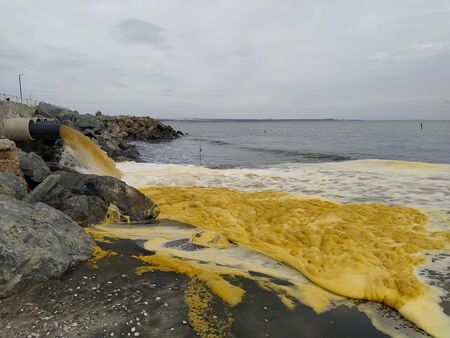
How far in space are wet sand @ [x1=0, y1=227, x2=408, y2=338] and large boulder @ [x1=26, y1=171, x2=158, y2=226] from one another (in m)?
2.91

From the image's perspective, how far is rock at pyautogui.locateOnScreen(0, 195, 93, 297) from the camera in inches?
172

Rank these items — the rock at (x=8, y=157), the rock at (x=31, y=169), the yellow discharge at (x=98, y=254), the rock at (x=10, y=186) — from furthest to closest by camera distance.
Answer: the rock at (x=31, y=169)
the rock at (x=8, y=157)
the rock at (x=10, y=186)
the yellow discharge at (x=98, y=254)

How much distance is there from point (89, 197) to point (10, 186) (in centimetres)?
165

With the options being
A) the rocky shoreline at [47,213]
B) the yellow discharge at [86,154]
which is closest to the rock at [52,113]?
the yellow discharge at [86,154]

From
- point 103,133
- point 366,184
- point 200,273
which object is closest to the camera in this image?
point 200,273

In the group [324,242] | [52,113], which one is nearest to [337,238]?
[324,242]

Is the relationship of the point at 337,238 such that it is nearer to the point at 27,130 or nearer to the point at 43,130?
the point at 43,130

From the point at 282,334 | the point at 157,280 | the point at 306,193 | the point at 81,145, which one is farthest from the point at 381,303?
the point at 81,145

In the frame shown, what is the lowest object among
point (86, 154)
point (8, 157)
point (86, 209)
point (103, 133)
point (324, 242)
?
point (324, 242)

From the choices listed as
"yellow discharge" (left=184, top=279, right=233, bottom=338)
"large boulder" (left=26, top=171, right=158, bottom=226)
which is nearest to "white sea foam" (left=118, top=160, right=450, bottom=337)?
"yellow discharge" (left=184, top=279, right=233, bottom=338)

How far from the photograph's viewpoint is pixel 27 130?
14.1 meters

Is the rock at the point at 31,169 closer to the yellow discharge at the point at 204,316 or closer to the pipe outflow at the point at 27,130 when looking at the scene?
the pipe outflow at the point at 27,130

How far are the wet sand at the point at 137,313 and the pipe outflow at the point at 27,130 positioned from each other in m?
10.9

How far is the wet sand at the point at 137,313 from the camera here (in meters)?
3.69
